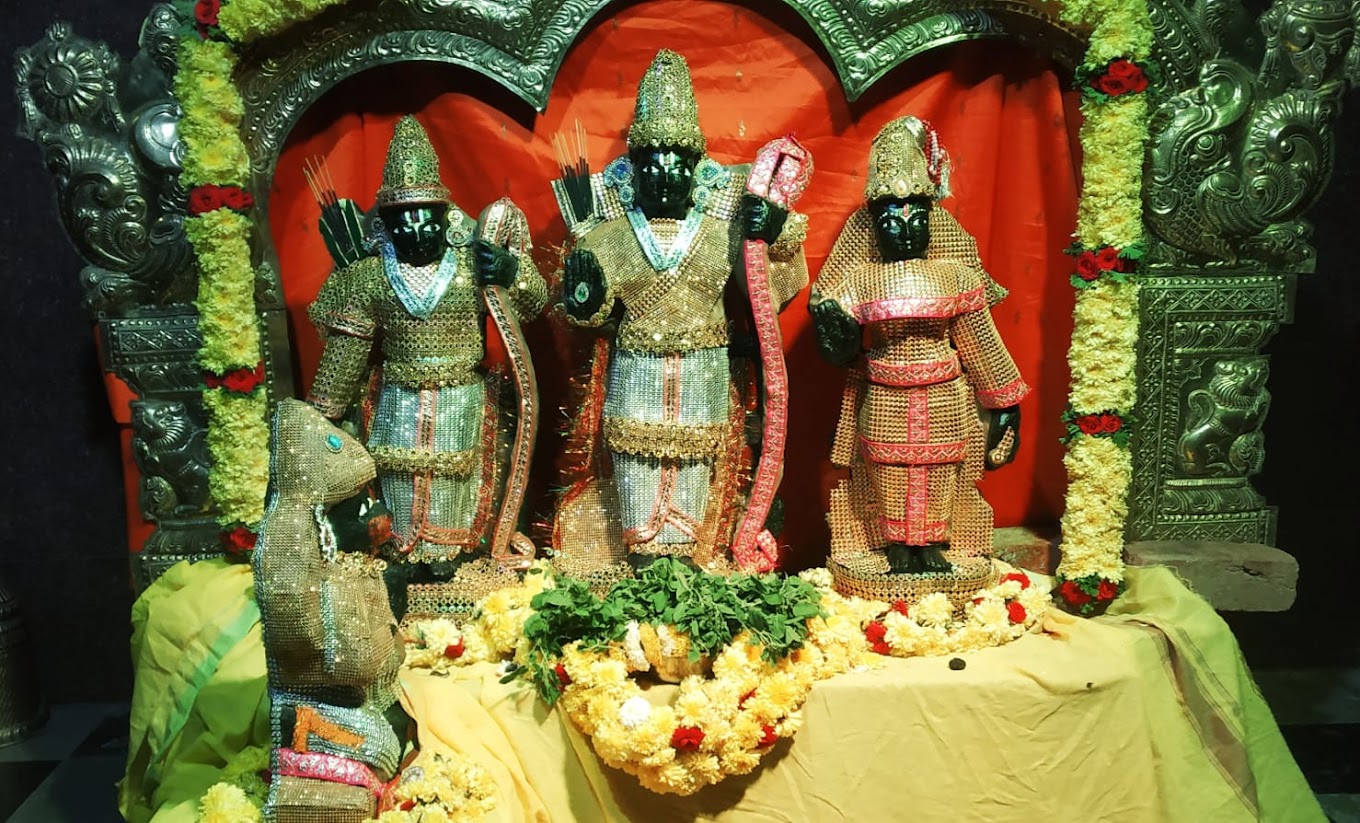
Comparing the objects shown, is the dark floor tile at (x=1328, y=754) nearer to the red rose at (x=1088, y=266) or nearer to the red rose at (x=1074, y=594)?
the red rose at (x=1074, y=594)

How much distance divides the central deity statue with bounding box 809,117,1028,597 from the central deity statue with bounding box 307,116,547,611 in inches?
43.2

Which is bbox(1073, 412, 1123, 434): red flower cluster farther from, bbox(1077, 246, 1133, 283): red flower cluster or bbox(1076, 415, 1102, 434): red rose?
bbox(1077, 246, 1133, 283): red flower cluster

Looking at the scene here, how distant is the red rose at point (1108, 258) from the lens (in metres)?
3.61

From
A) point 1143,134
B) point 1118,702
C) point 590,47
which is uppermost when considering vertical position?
point 590,47

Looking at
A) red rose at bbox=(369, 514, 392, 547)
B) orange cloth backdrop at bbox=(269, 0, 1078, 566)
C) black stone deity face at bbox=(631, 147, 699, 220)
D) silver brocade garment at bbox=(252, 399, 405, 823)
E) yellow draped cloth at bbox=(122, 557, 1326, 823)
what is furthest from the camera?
orange cloth backdrop at bbox=(269, 0, 1078, 566)

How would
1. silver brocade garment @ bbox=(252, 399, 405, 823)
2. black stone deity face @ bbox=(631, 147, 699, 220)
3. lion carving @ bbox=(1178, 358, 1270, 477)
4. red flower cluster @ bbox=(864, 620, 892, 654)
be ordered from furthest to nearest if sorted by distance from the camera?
lion carving @ bbox=(1178, 358, 1270, 477), black stone deity face @ bbox=(631, 147, 699, 220), red flower cluster @ bbox=(864, 620, 892, 654), silver brocade garment @ bbox=(252, 399, 405, 823)

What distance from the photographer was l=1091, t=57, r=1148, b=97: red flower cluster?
3.53 m

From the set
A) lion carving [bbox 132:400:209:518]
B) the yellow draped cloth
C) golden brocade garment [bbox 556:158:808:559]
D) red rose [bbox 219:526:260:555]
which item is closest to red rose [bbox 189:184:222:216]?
lion carving [bbox 132:400:209:518]

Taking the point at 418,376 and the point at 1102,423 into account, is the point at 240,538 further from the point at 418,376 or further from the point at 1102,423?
the point at 1102,423

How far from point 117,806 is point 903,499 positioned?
2.98 meters

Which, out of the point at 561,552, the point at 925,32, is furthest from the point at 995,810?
the point at 925,32

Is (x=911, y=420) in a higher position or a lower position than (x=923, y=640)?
higher

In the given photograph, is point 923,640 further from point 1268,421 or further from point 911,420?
point 1268,421

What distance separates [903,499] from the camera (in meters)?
3.61
